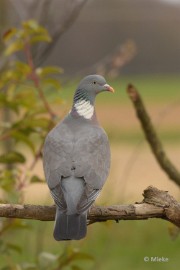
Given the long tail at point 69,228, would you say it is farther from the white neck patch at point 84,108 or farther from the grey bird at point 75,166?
the white neck patch at point 84,108

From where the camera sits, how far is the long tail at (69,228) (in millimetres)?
3045

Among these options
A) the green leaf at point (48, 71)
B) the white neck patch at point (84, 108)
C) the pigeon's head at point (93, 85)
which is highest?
the green leaf at point (48, 71)

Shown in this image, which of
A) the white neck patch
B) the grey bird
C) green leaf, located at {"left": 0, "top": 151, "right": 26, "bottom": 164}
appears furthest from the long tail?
green leaf, located at {"left": 0, "top": 151, "right": 26, "bottom": 164}

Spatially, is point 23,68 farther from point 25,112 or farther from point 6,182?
point 6,182

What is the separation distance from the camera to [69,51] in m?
26.1

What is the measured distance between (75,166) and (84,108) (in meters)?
0.48

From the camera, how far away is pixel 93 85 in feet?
12.2

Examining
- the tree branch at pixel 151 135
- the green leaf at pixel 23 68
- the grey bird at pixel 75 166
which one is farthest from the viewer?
the green leaf at pixel 23 68

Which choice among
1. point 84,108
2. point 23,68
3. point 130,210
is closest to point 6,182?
point 84,108

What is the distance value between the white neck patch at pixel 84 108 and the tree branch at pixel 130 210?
66 cm

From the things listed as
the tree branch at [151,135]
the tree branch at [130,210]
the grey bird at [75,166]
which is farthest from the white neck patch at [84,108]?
the tree branch at [130,210]

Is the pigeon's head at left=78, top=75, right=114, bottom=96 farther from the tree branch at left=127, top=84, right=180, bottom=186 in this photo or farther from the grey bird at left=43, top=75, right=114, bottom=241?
the tree branch at left=127, top=84, right=180, bottom=186

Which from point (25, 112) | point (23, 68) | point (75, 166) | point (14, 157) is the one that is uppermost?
point (23, 68)

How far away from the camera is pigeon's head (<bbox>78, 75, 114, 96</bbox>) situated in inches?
145
